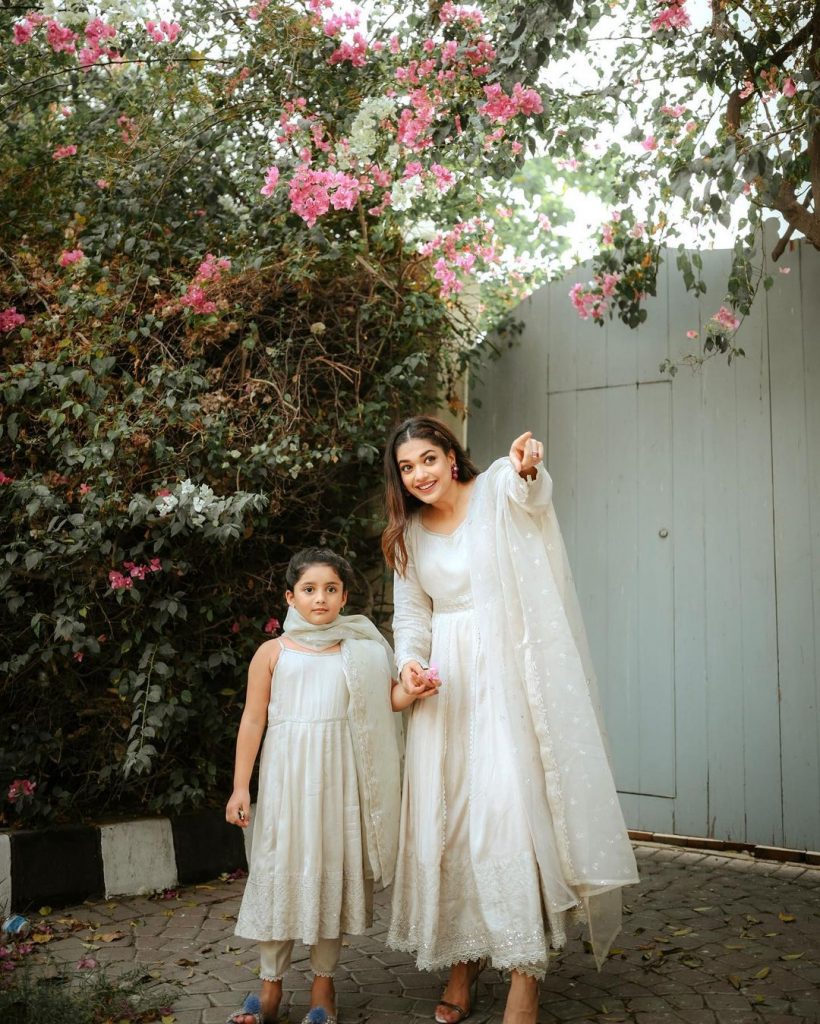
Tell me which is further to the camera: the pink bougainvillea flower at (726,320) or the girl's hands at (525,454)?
the pink bougainvillea flower at (726,320)

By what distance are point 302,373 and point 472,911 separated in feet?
7.42

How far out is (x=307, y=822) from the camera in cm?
250

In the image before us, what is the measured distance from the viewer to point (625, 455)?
14.8 feet

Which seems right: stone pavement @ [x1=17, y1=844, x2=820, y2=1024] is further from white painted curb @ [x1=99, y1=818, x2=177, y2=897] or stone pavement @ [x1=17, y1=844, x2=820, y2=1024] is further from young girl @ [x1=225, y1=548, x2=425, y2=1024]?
young girl @ [x1=225, y1=548, x2=425, y2=1024]

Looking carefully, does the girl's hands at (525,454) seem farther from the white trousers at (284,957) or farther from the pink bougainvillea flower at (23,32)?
the pink bougainvillea flower at (23,32)

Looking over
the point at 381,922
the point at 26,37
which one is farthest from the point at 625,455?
the point at 26,37

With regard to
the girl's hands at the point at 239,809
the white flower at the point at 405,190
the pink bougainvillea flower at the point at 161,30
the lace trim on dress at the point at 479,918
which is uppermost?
the pink bougainvillea flower at the point at 161,30

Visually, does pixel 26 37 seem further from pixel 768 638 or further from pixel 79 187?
pixel 768 638

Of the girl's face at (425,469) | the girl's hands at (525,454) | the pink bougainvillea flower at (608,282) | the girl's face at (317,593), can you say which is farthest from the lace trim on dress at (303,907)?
the pink bougainvillea flower at (608,282)

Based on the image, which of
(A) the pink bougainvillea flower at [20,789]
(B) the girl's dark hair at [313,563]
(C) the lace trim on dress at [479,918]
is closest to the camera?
(C) the lace trim on dress at [479,918]

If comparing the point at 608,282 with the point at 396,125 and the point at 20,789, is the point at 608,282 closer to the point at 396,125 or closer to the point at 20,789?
the point at 396,125

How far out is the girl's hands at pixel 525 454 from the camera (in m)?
2.48

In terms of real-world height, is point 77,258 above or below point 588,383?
above

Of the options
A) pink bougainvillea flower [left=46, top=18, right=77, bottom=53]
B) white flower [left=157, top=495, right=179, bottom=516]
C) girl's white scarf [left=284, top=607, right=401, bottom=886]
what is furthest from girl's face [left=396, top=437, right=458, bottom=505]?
pink bougainvillea flower [left=46, top=18, right=77, bottom=53]
